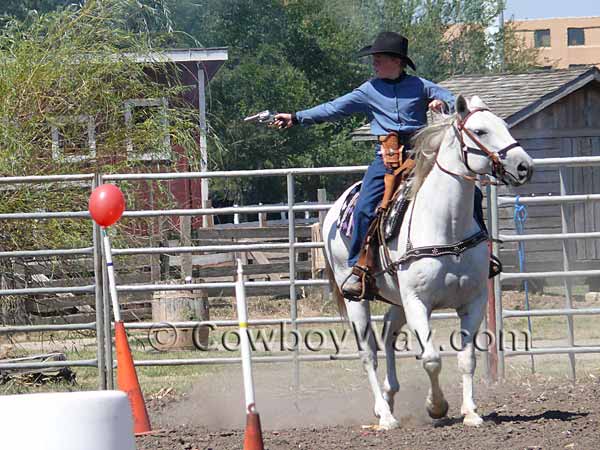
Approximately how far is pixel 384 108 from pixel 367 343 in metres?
1.72

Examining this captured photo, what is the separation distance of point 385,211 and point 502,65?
52457mm

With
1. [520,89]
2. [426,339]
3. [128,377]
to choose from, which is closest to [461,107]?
[426,339]

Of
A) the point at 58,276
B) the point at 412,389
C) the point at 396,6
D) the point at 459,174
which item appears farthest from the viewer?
the point at 396,6

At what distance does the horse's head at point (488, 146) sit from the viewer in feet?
21.8

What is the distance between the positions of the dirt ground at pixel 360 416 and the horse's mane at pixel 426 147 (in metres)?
1.66

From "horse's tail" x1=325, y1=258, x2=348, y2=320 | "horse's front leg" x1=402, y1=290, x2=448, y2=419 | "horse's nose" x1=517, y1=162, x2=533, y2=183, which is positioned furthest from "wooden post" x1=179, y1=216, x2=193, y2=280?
"horse's nose" x1=517, y1=162, x2=533, y2=183

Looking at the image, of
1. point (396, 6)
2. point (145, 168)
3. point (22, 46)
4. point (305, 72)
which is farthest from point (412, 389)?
point (396, 6)

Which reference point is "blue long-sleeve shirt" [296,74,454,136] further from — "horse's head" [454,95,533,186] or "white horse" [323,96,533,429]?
"horse's head" [454,95,533,186]

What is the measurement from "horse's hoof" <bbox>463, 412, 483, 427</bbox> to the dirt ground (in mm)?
53

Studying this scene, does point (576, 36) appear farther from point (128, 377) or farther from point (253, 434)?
point (253, 434)

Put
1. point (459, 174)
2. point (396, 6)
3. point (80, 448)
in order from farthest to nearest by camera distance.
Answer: point (396, 6), point (459, 174), point (80, 448)

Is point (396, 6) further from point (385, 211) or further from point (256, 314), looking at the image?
point (385, 211)

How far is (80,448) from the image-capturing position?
3.81 meters

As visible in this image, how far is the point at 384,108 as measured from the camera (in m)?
7.79
